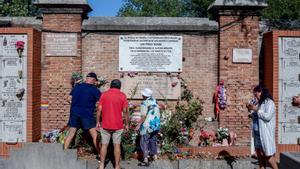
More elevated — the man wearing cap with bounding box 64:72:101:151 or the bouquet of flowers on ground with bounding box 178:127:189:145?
the man wearing cap with bounding box 64:72:101:151

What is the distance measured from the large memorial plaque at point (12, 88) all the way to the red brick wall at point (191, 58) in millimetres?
1625

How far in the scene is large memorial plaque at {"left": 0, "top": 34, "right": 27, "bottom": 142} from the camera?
11.6 metres

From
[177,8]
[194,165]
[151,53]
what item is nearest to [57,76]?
[151,53]

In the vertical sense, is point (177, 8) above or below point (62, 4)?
above

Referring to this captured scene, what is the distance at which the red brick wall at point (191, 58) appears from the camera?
12.3 meters

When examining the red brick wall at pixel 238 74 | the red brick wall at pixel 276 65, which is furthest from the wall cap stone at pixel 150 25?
the red brick wall at pixel 276 65

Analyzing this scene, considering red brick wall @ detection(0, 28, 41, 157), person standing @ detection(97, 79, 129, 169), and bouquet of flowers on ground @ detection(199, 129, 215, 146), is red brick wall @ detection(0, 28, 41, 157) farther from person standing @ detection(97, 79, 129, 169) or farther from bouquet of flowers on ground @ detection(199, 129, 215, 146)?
bouquet of flowers on ground @ detection(199, 129, 215, 146)

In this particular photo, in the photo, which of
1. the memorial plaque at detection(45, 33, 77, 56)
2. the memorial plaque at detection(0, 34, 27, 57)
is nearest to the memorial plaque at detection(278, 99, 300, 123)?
the memorial plaque at detection(45, 33, 77, 56)

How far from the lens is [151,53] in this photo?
12133mm

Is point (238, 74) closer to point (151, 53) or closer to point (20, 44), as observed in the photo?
point (151, 53)

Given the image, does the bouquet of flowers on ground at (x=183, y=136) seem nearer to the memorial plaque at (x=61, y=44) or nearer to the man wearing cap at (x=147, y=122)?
the man wearing cap at (x=147, y=122)

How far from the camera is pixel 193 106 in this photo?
38.9ft

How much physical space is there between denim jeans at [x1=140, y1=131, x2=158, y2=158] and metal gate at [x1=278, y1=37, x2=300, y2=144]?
3319 mm

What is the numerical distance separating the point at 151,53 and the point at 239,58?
225 centimetres
